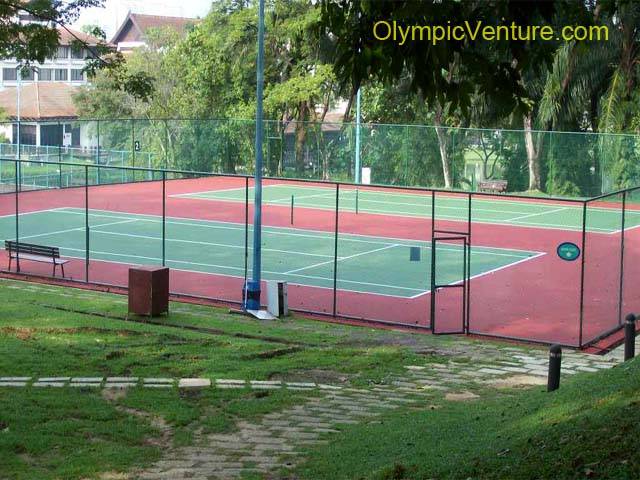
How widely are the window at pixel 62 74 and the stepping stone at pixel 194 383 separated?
95406 mm

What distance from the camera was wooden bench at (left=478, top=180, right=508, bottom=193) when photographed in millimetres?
49719

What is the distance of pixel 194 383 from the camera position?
47.9ft

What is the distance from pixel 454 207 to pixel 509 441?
116 ft

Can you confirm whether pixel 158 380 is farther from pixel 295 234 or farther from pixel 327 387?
pixel 295 234

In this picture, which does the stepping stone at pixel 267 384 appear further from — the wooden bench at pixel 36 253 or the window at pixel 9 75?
the window at pixel 9 75

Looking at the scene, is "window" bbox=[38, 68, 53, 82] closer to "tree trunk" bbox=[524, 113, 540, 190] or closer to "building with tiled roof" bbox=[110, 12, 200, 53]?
"building with tiled roof" bbox=[110, 12, 200, 53]

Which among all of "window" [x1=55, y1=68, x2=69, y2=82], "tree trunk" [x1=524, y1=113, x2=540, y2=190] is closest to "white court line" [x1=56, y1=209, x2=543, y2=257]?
"tree trunk" [x1=524, y1=113, x2=540, y2=190]

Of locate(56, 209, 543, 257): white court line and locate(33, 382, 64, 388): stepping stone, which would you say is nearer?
locate(33, 382, 64, 388): stepping stone

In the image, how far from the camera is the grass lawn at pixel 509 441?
8062 millimetres

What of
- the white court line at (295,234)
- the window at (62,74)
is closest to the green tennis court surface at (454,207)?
the white court line at (295,234)

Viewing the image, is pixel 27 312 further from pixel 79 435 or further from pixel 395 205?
pixel 395 205

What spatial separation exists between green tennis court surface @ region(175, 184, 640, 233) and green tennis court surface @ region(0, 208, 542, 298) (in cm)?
672

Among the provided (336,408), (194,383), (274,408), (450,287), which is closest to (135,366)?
(194,383)

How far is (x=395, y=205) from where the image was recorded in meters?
45.6
